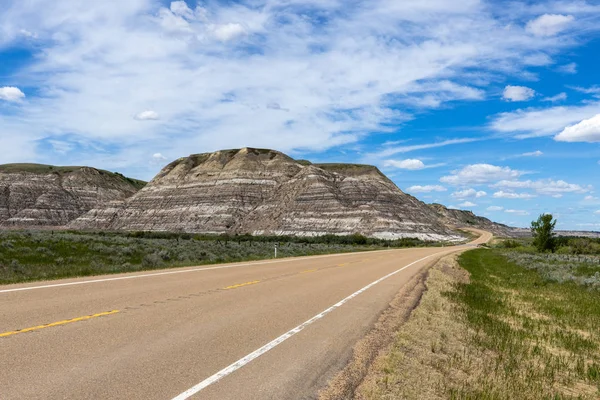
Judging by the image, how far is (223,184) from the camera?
10525 centimetres

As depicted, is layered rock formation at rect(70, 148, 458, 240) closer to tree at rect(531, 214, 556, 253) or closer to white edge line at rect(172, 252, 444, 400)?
tree at rect(531, 214, 556, 253)

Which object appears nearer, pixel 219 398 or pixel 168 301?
pixel 219 398

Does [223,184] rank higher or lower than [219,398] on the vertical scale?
higher

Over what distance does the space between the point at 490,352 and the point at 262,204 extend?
93084 mm

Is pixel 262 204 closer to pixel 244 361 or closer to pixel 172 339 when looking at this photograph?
pixel 172 339

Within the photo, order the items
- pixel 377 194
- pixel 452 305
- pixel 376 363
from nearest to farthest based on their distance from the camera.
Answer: pixel 376 363, pixel 452 305, pixel 377 194

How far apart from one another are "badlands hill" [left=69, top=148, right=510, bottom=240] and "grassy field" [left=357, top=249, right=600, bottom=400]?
7581 cm

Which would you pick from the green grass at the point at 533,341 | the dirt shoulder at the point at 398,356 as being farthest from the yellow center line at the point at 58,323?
the green grass at the point at 533,341

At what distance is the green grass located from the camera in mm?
6672

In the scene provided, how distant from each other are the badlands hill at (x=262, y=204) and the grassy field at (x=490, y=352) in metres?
75.8

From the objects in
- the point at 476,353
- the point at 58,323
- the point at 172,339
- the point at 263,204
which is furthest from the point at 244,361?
the point at 263,204

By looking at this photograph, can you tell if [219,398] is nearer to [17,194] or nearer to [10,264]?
[10,264]

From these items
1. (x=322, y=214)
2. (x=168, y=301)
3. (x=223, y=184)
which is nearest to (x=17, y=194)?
(x=223, y=184)

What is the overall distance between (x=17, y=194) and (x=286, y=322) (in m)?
124
